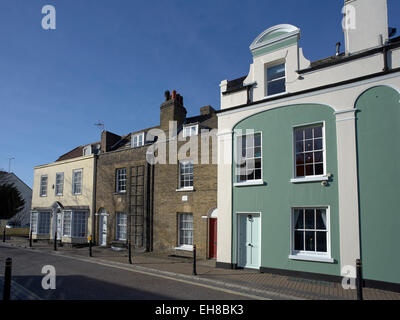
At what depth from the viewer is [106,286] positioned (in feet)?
28.1

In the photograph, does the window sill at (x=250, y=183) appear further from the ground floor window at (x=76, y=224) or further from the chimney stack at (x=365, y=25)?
the ground floor window at (x=76, y=224)

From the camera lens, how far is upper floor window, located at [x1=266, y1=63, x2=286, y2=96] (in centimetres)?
1141

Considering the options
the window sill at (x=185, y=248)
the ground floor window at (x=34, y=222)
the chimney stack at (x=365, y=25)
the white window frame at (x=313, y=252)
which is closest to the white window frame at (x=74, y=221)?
the ground floor window at (x=34, y=222)

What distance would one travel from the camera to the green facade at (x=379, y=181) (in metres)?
8.31

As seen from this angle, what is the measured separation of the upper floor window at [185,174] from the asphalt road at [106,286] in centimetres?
553

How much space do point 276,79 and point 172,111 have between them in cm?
791

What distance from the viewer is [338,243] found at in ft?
29.9

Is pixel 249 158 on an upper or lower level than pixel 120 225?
upper

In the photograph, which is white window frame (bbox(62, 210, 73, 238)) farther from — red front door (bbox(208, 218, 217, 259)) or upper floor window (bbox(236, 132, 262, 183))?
upper floor window (bbox(236, 132, 262, 183))

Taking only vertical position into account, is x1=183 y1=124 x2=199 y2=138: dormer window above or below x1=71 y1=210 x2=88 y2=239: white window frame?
above

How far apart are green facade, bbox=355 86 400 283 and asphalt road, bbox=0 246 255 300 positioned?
4.40 meters

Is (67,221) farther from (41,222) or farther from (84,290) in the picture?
(84,290)

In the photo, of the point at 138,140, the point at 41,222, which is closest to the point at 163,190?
the point at 138,140

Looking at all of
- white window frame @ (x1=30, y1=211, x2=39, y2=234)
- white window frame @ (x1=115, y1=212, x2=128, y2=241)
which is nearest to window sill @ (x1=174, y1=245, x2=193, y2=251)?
white window frame @ (x1=115, y1=212, x2=128, y2=241)
